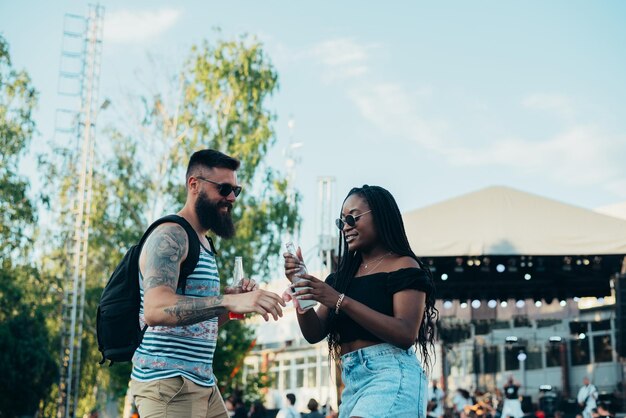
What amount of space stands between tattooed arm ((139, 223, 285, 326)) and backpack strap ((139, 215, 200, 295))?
30 millimetres

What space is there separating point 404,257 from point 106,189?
23811mm

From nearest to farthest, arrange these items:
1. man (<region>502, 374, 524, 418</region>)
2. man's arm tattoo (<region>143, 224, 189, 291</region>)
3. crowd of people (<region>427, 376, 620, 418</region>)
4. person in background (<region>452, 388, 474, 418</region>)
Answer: man's arm tattoo (<region>143, 224, 189, 291</region>), man (<region>502, 374, 524, 418</region>), crowd of people (<region>427, 376, 620, 418</region>), person in background (<region>452, 388, 474, 418</region>)

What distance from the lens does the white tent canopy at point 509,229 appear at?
15.5m

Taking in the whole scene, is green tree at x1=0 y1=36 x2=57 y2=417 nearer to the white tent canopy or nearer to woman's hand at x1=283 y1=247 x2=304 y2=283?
the white tent canopy

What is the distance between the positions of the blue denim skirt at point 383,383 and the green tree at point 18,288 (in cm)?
2208

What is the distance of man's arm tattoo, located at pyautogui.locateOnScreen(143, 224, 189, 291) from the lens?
373 cm

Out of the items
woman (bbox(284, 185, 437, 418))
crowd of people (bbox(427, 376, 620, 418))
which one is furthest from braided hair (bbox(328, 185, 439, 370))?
crowd of people (bbox(427, 376, 620, 418))

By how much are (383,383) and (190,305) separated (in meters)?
0.86

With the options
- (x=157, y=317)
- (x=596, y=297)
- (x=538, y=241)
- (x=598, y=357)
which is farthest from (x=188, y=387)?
(x=598, y=357)

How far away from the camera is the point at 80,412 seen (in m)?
40.9

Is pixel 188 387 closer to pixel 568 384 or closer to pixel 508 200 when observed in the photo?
pixel 508 200

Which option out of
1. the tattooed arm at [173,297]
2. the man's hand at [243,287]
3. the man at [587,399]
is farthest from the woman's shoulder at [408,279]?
the man at [587,399]

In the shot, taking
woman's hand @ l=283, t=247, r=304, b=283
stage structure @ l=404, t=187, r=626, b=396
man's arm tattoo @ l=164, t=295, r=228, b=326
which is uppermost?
stage structure @ l=404, t=187, r=626, b=396

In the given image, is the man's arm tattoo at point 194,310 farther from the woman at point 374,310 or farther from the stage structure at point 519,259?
the stage structure at point 519,259
